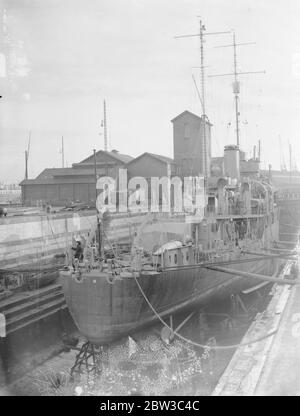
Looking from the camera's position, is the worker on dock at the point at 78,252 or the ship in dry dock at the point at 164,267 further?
the worker on dock at the point at 78,252

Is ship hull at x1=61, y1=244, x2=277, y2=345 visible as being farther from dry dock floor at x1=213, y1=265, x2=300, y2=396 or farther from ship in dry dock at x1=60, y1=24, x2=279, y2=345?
dry dock floor at x1=213, y1=265, x2=300, y2=396

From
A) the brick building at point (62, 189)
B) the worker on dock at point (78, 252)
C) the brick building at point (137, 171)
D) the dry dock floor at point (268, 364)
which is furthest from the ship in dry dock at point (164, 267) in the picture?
the brick building at point (62, 189)

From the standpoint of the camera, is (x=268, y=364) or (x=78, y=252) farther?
(x=78, y=252)

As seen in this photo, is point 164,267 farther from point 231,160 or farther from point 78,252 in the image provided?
point 231,160

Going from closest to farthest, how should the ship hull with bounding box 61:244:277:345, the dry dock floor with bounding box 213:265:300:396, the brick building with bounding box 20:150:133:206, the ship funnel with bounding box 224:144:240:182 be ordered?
the dry dock floor with bounding box 213:265:300:396, the ship hull with bounding box 61:244:277:345, the ship funnel with bounding box 224:144:240:182, the brick building with bounding box 20:150:133:206

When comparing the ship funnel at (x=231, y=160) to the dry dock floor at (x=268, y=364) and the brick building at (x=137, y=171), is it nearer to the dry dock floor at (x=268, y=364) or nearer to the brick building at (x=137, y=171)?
the brick building at (x=137, y=171)

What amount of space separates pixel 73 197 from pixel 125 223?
14.3 m

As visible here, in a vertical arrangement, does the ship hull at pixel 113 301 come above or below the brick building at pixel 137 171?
below

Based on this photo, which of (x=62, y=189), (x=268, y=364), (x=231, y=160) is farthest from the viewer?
(x=62, y=189)

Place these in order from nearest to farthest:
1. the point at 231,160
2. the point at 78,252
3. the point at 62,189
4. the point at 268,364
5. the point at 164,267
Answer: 1. the point at 268,364
2. the point at 164,267
3. the point at 78,252
4. the point at 231,160
5. the point at 62,189

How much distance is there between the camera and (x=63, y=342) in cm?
1487

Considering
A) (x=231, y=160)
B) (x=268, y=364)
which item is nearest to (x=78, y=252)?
(x=268, y=364)

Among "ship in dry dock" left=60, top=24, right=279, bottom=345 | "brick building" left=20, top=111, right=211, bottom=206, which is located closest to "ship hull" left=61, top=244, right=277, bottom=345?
"ship in dry dock" left=60, top=24, right=279, bottom=345

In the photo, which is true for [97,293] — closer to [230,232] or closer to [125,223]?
[230,232]
